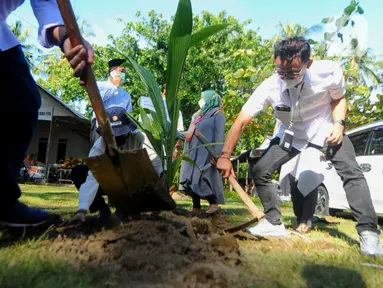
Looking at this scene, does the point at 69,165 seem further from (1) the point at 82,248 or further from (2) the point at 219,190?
(1) the point at 82,248

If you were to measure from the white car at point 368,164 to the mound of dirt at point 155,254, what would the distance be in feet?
14.2

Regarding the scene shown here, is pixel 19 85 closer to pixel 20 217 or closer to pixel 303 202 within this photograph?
pixel 20 217

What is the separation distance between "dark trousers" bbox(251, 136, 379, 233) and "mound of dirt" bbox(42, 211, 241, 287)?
0.96 metres

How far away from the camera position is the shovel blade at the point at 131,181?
8.49ft

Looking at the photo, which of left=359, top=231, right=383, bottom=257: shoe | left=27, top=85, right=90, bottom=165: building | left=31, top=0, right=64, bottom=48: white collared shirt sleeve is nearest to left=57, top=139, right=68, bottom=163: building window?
left=27, top=85, right=90, bottom=165: building

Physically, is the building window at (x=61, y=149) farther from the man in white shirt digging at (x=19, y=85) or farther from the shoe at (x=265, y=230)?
the man in white shirt digging at (x=19, y=85)

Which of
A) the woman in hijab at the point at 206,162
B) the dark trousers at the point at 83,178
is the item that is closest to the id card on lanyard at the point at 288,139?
the dark trousers at the point at 83,178

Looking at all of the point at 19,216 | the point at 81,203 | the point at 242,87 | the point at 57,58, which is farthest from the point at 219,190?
the point at 57,58

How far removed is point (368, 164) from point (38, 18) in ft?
18.0

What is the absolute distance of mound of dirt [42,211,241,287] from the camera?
181cm

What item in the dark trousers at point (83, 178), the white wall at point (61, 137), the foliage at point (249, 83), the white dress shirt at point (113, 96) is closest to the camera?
the dark trousers at point (83, 178)

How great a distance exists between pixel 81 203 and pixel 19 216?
67cm

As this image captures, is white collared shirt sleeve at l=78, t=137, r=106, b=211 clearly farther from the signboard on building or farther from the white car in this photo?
the signboard on building

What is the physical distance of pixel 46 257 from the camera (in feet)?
6.84
